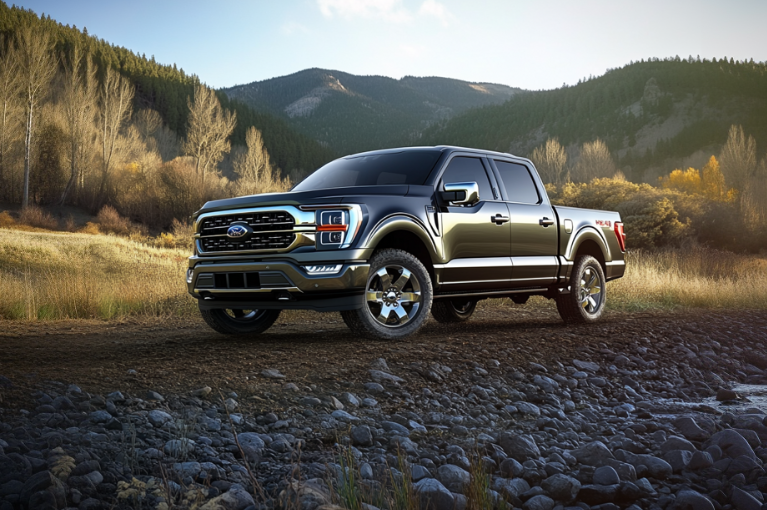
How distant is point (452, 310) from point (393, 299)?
3.19 metres

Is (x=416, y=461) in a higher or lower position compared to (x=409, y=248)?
lower

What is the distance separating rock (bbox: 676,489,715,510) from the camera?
3.23 m

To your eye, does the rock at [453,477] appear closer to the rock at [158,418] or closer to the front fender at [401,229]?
the rock at [158,418]

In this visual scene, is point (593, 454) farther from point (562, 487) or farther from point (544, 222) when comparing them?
point (544, 222)

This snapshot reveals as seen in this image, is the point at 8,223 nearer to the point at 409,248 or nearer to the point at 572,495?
the point at 409,248

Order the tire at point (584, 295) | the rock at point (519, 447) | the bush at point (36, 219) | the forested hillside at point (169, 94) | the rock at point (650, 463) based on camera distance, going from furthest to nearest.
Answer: the forested hillside at point (169, 94), the bush at point (36, 219), the tire at point (584, 295), the rock at point (519, 447), the rock at point (650, 463)

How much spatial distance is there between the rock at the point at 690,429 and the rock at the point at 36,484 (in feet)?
12.4

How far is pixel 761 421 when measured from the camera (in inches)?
184

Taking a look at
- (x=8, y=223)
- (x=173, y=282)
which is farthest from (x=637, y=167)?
(x=173, y=282)

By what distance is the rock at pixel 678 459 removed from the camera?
3.80 m

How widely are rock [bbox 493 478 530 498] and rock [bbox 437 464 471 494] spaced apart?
0.52 ft

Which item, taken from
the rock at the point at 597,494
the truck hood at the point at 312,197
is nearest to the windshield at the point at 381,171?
the truck hood at the point at 312,197

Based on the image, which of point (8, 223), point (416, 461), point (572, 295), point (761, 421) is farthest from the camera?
point (8, 223)

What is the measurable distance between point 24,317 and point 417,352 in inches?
256
